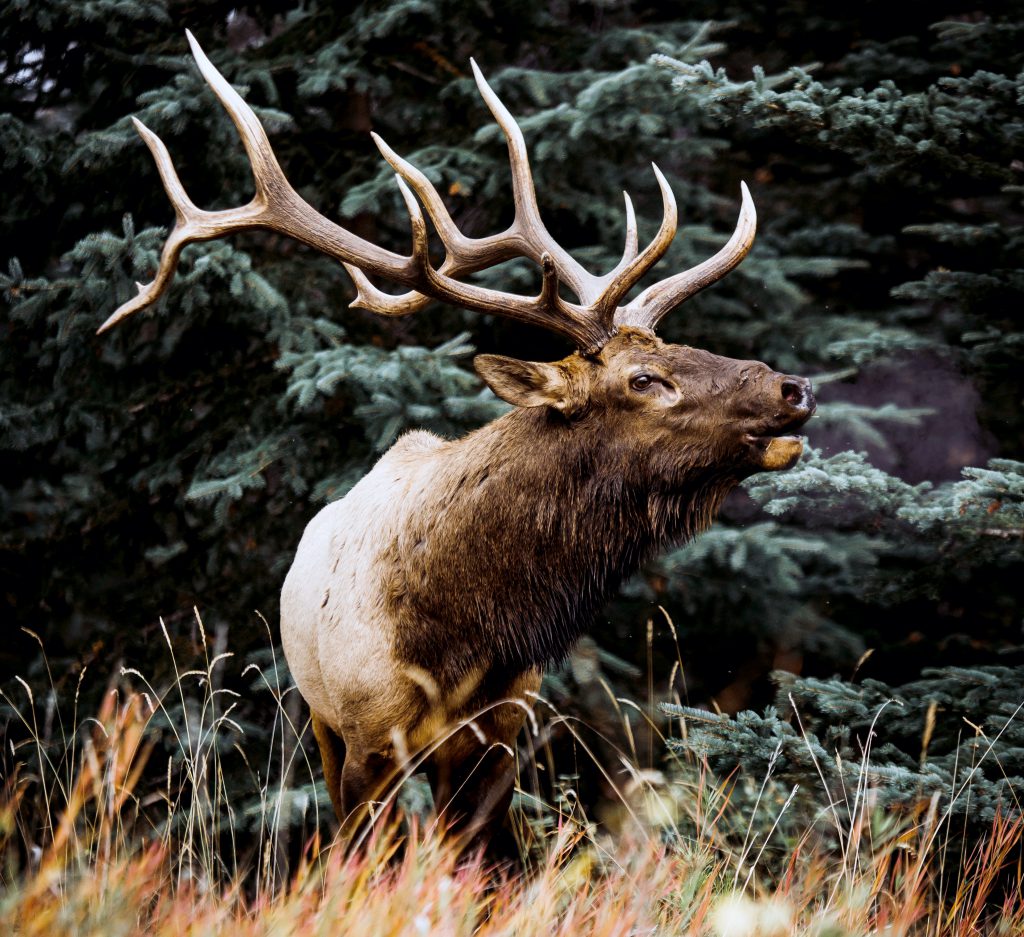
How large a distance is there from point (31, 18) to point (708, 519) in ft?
14.6

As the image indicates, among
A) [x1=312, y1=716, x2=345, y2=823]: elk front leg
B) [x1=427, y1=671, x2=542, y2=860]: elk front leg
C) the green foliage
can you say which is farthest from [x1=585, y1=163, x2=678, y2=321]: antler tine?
[x1=312, y1=716, x2=345, y2=823]: elk front leg

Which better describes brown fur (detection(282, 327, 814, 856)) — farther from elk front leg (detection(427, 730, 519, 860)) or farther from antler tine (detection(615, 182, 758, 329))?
antler tine (detection(615, 182, 758, 329))

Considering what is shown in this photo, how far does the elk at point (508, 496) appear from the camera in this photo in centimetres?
277

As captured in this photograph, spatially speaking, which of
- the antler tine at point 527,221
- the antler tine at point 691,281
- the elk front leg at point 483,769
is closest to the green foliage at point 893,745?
the elk front leg at point 483,769

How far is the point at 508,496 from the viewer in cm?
290

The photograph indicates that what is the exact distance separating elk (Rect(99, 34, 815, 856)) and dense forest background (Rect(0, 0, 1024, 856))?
4.78ft

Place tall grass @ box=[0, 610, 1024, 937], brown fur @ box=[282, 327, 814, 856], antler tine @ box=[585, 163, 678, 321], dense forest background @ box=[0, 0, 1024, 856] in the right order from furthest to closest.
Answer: dense forest background @ box=[0, 0, 1024, 856] < antler tine @ box=[585, 163, 678, 321] < brown fur @ box=[282, 327, 814, 856] < tall grass @ box=[0, 610, 1024, 937]

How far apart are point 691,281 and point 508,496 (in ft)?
2.85

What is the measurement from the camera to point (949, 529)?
383 centimetres

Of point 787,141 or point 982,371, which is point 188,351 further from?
point 982,371

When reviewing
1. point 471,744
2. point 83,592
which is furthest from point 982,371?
point 83,592

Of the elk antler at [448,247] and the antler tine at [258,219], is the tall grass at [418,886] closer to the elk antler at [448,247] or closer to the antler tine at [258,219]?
the elk antler at [448,247]

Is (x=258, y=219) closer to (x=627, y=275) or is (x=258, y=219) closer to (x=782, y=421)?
(x=627, y=275)

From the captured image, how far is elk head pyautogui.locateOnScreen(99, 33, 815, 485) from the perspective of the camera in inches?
106
